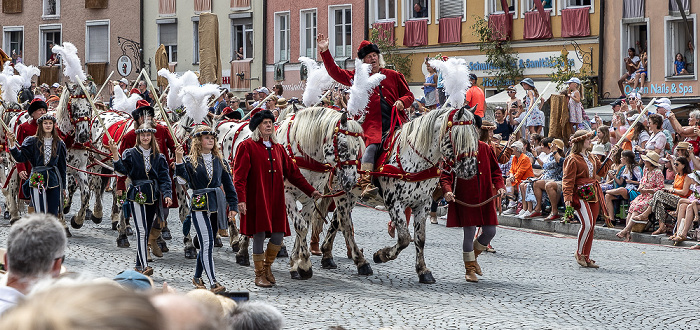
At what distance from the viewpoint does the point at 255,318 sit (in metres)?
3.48

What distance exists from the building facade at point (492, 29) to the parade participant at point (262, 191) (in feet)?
66.9

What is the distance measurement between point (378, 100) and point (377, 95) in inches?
2.5

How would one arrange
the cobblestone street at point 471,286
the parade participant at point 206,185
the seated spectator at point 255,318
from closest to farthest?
the seated spectator at point 255,318, the cobblestone street at point 471,286, the parade participant at point 206,185

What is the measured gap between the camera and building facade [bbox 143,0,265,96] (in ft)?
131

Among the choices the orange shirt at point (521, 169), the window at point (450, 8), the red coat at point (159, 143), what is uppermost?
the window at point (450, 8)

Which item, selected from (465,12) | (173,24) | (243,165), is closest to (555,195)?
(243,165)

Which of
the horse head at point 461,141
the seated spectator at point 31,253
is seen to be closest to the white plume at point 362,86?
the horse head at point 461,141

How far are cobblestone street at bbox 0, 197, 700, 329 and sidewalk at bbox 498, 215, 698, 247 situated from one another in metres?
0.49

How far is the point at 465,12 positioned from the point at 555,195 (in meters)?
15.7

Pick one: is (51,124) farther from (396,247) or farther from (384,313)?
(384,313)

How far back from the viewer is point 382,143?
484 inches

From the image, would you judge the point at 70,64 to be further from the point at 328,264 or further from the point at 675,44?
the point at 675,44

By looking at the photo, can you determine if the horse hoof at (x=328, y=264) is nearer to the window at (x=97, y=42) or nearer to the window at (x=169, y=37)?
the window at (x=169, y=37)

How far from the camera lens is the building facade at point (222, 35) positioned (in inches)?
1567
